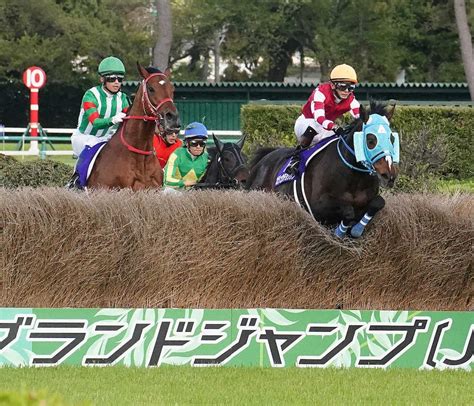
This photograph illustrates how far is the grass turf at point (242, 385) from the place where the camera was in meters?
6.39

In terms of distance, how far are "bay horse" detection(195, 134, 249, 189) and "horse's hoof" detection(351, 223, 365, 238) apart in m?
3.04

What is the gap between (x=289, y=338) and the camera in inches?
299

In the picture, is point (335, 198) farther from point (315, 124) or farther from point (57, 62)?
point (57, 62)

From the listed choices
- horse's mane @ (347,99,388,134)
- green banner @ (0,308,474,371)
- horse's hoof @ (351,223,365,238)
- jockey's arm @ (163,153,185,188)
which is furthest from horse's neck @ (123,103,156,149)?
green banner @ (0,308,474,371)

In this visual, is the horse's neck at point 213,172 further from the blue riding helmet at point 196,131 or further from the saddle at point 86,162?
the saddle at point 86,162

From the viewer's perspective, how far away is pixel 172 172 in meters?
11.3

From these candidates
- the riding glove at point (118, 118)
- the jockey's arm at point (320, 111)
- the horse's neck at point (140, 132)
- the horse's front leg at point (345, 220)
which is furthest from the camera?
the riding glove at point (118, 118)

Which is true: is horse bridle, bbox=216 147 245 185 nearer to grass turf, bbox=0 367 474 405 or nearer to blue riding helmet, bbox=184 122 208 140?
blue riding helmet, bbox=184 122 208 140

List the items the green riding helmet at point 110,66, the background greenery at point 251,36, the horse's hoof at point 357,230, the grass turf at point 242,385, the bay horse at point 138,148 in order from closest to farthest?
the grass turf at point 242,385 < the horse's hoof at point 357,230 < the bay horse at point 138,148 < the green riding helmet at point 110,66 < the background greenery at point 251,36

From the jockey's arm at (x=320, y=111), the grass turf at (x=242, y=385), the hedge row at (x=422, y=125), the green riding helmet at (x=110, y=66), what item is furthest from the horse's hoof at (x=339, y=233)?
the hedge row at (x=422, y=125)

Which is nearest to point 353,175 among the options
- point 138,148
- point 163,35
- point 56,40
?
point 138,148

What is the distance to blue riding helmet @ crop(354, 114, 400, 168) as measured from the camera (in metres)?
8.57

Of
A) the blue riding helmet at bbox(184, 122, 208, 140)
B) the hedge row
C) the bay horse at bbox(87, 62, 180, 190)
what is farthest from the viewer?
the hedge row

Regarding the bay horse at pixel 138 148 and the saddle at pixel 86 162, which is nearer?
the bay horse at pixel 138 148
